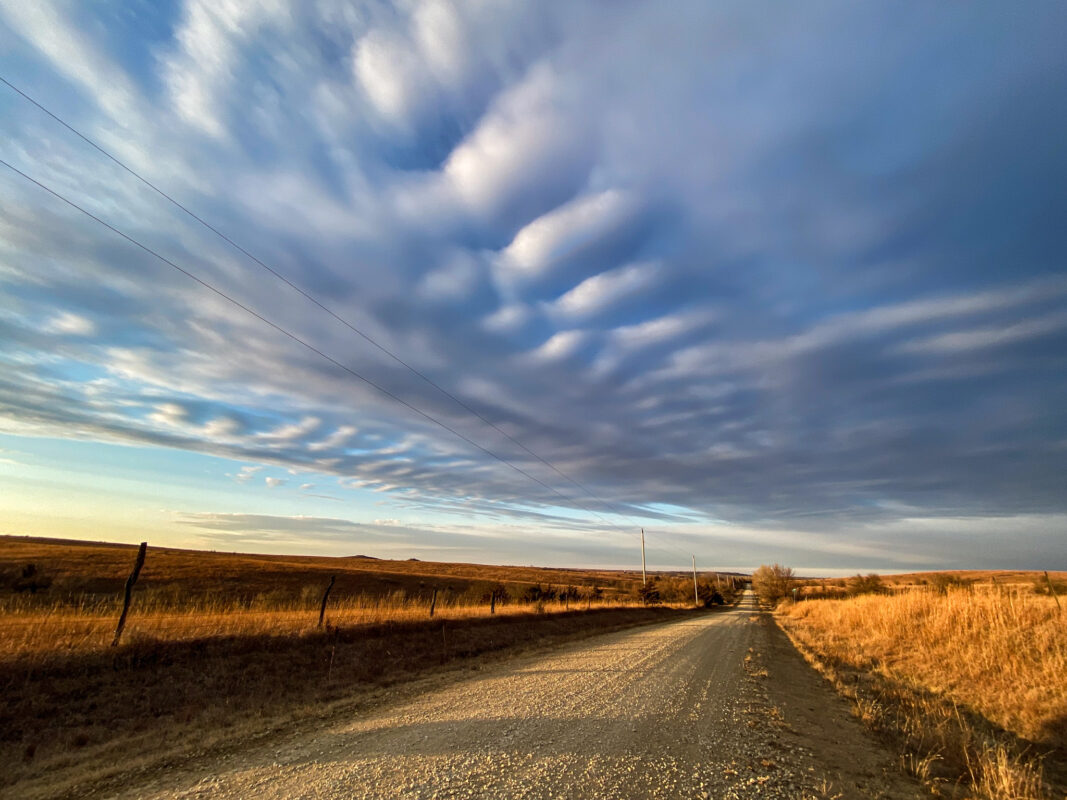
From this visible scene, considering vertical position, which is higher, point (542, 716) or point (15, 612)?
point (15, 612)

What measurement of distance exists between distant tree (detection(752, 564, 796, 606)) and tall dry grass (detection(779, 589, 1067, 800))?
89.0m

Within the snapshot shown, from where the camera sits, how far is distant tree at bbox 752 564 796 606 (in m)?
99.4

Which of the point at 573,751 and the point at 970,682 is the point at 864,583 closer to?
the point at 970,682

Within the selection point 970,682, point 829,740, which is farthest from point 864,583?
point 829,740

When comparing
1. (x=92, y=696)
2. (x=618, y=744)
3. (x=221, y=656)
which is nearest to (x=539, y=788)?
(x=618, y=744)

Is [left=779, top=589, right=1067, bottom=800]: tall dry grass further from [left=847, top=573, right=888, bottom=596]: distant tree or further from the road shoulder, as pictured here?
[left=847, top=573, right=888, bottom=596]: distant tree

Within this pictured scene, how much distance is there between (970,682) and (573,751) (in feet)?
40.9

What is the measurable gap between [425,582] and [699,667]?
54.9 m

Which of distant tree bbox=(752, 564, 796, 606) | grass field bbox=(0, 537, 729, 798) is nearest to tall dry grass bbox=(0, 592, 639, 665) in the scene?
grass field bbox=(0, 537, 729, 798)

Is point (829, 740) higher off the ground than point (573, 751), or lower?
lower

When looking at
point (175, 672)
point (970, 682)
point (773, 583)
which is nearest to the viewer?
point (175, 672)

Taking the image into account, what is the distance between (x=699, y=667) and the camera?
14859 millimetres

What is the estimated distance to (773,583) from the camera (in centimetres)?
10175

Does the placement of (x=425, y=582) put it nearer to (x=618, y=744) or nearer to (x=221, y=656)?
(x=221, y=656)
